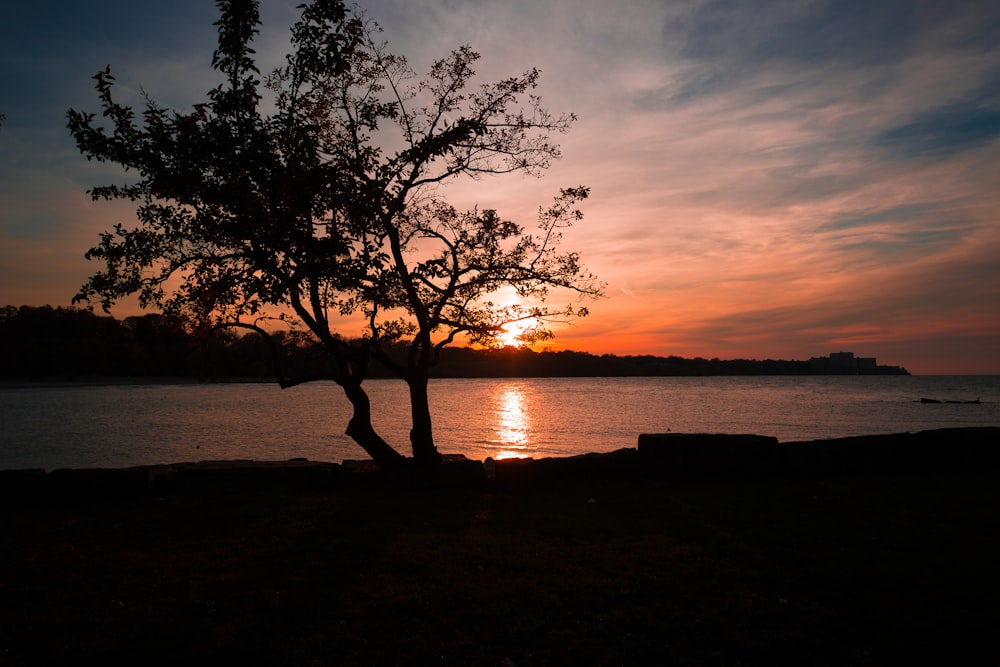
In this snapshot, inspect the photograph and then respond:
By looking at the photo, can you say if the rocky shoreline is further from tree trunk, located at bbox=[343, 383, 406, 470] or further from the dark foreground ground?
the dark foreground ground

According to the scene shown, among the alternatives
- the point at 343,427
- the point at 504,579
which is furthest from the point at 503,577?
the point at 343,427

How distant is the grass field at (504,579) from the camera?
5945mm

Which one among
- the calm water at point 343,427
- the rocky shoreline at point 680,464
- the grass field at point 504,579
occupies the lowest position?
the calm water at point 343,427

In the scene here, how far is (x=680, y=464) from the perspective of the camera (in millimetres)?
14617

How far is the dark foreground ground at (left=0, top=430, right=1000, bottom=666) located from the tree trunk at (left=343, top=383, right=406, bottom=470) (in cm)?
174

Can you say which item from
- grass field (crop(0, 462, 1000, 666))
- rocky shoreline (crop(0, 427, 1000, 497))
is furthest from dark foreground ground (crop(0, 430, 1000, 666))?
rocky shoreline (crop(0, 427, 1000, 497))

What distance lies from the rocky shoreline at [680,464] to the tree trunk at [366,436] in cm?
31

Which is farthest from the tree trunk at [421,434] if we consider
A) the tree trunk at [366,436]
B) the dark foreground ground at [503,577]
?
the dark foreground ground at [503,577]

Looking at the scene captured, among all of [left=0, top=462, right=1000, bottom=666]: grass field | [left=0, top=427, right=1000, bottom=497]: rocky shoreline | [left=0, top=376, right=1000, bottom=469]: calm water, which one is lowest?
[left=0, top=376, right=1000, bottom=469]: calm water

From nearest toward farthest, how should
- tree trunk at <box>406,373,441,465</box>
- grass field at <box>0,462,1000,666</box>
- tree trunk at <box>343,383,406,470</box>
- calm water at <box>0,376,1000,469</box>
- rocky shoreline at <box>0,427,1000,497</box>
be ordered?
1. grass field at <box>0,462,1000,666</box>
2. rocky shoreline at <box>0,427,1000,497</box>
3. tree trunk at <box>343,383,406,470</box>
4. tree trunk at <box>406,373,441,465</box>
5. calm water at <box>0,376,1000,469</box>

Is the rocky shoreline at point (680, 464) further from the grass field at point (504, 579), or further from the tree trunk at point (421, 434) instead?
the grass field at point (504, 579)

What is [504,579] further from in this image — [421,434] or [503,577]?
[421,434]

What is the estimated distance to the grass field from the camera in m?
5.95

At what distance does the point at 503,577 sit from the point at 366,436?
765 cm
